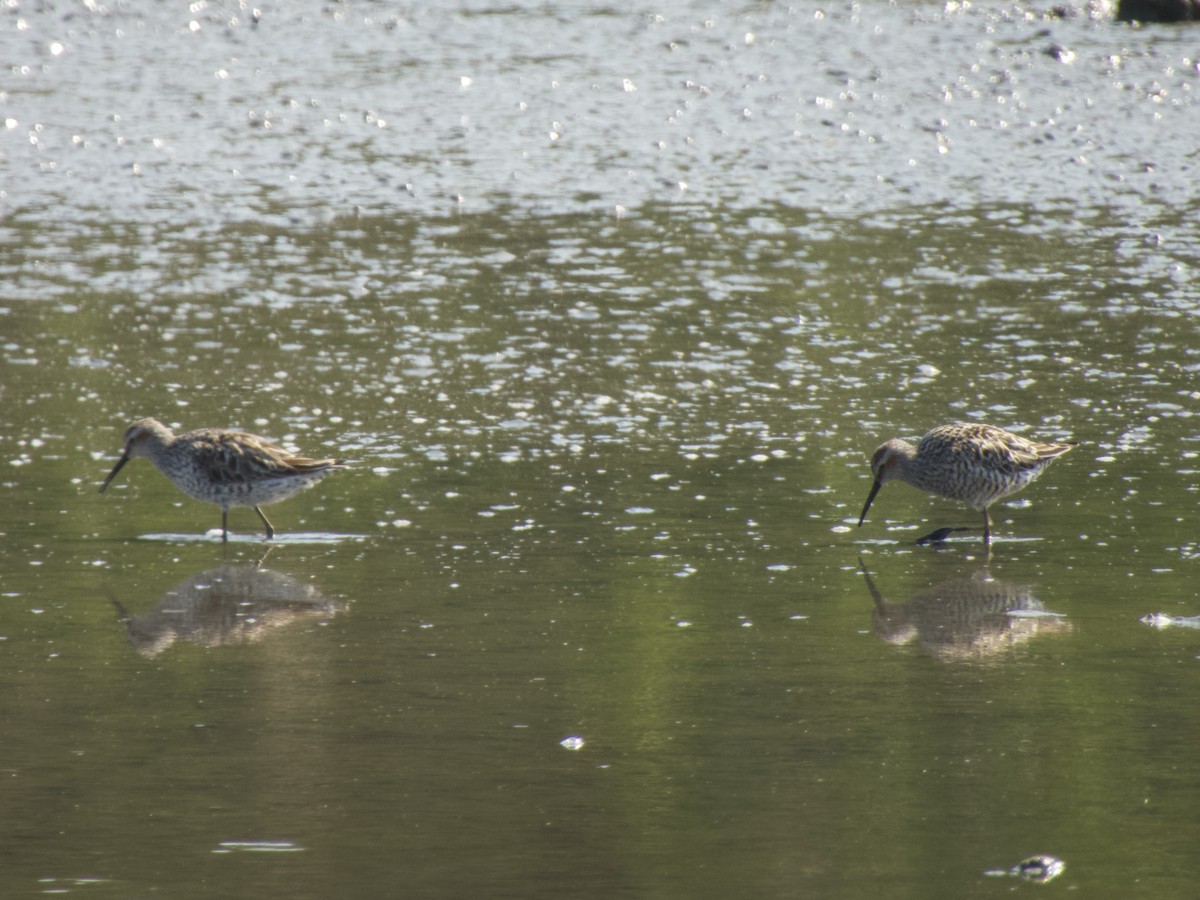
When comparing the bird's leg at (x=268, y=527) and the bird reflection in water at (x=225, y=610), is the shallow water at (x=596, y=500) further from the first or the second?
the bird's leg at (x=268, y=527)

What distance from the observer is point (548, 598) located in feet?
34.2

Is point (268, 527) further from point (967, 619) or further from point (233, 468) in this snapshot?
point (967, 619)

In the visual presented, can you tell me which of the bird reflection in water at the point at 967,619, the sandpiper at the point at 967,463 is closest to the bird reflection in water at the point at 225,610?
the bird reflection in water at the point at 967,619

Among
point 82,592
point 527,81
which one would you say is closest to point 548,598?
point 82,592

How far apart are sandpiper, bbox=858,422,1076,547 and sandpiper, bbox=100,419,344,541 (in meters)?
3.45

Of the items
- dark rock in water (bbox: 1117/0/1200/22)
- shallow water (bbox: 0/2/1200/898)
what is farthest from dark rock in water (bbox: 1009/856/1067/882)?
dark rock in water (bbox: 1117/0/1200/22)

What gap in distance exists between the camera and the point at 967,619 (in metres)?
10.1

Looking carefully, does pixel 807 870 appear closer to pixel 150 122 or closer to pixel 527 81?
pixel 150 122

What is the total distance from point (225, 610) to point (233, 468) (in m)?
1.73

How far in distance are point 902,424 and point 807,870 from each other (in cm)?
748

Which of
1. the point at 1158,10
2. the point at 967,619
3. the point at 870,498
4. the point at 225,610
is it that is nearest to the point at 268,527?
the point at 225,610

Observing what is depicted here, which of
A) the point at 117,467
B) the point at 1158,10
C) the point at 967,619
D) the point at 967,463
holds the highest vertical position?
the point at 1158,10

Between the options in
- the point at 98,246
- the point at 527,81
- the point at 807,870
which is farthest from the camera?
the point at 527,81

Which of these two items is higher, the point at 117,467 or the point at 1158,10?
the point at 1158,10
